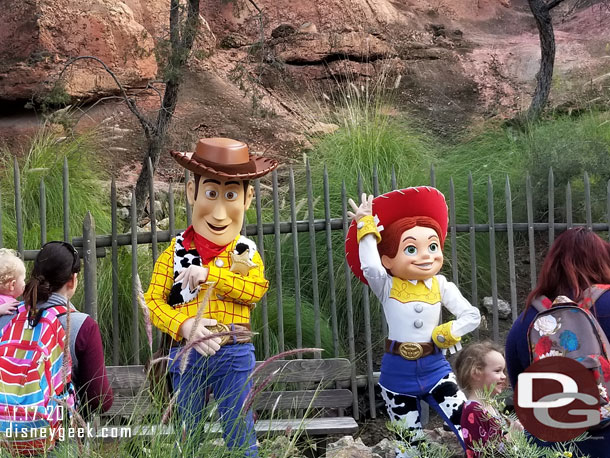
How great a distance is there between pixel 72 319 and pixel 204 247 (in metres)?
0.87

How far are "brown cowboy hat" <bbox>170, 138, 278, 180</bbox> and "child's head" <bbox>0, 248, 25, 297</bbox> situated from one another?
2.99 feet

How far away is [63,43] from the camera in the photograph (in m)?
10.0

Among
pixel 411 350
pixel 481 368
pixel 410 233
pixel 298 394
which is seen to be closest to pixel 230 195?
pixel 410 233

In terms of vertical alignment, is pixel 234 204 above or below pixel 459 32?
below

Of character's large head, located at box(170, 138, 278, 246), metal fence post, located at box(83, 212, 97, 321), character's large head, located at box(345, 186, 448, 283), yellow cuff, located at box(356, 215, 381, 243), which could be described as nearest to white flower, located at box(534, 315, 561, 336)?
character's large head, located at box(345, 186, 448, 283)

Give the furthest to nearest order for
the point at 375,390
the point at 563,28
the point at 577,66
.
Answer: the point at 563,28 → the point at 577,66 → the point at 375,390

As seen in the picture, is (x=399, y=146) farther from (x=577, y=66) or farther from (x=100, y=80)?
(x=577, y=66)

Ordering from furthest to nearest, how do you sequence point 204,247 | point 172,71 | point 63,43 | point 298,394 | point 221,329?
point 63,43
point 172,71
point 298,394
point 204,247
point 221,329

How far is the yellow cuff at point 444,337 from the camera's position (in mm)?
4156

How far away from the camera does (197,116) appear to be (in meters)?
10.9

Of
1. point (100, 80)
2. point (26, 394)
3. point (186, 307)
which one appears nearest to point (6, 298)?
point (26, 394)

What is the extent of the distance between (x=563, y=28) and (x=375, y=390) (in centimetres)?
1090

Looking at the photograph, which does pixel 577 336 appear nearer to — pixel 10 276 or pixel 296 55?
pixel 10 276

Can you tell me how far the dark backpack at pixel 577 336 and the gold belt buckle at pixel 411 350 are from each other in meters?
0.87
